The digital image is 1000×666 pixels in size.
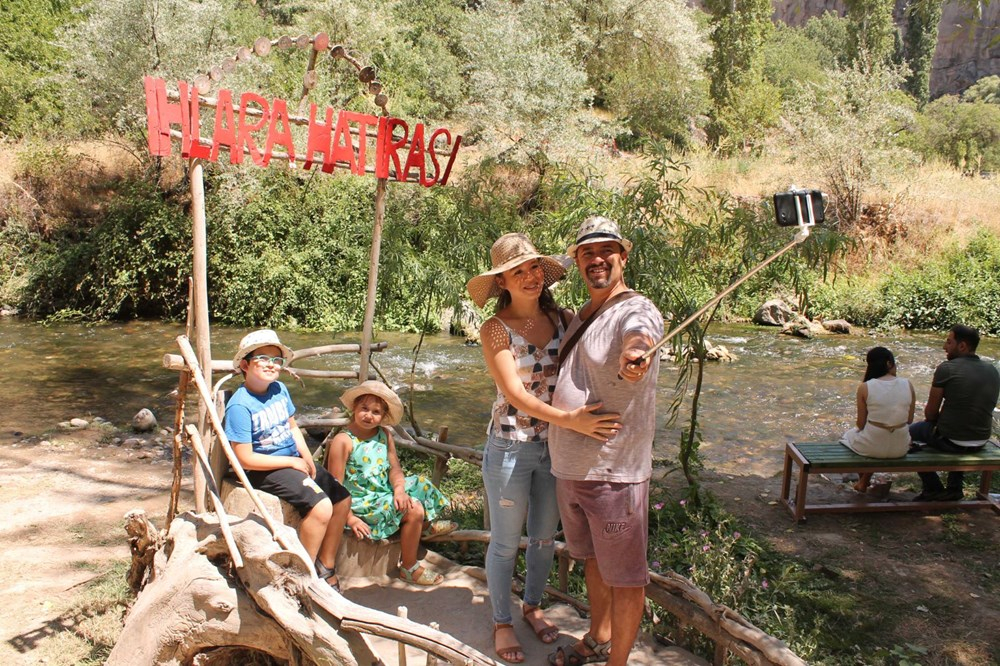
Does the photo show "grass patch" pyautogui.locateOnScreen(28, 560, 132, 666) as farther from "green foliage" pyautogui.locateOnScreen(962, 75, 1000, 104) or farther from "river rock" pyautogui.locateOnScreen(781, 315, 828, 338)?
"green foliage" pyautogui.locateOnScreen(962, 75, 1000, 104)

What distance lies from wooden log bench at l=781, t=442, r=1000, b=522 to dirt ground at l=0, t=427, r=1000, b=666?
8 cm

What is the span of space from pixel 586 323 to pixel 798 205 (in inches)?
34.7

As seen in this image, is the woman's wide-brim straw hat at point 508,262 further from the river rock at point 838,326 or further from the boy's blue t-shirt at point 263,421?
the river rock at point 838,326

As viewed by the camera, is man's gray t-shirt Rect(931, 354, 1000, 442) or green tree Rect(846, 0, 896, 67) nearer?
man's gray t-shirt Rect(931, 354, 1000, 442)

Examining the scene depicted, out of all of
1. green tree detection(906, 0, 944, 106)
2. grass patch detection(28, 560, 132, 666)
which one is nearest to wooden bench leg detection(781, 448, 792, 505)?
grass patch detection(28, 560, 132, 666)

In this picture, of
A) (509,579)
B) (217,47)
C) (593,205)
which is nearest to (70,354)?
(217,47)

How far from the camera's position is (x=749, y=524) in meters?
5.46

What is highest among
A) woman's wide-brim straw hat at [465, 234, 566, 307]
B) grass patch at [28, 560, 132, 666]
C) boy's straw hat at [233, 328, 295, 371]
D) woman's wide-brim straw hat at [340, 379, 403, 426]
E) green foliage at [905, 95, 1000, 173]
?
green foliage at [905, 95, 1000, 173]

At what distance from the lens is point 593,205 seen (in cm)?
507

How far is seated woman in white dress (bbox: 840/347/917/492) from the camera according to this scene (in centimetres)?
532

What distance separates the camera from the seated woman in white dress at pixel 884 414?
5316 millimetres

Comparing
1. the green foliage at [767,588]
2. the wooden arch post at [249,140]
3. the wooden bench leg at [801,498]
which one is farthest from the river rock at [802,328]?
the wooden arch post at [249,140]

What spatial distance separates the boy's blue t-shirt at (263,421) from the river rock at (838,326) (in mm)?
13097

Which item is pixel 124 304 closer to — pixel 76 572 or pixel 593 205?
pixel 76 572
